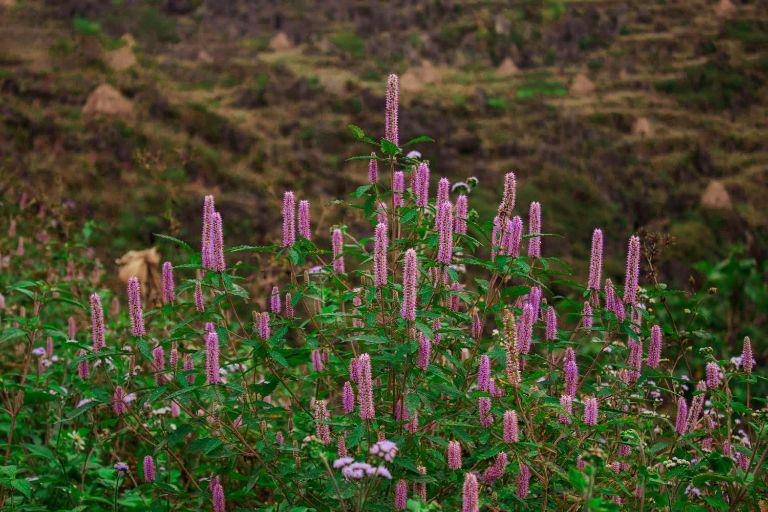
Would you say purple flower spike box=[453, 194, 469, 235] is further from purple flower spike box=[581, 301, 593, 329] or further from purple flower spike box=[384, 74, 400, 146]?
purple flower spike box=[581, 301, 593, 329]

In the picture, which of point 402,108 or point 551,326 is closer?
point 551,326

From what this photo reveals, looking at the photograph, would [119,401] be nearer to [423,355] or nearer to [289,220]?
[289,220]

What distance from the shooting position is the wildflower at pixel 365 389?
211cm

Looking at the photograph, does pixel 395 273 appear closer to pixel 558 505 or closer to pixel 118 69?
pixel 558 505

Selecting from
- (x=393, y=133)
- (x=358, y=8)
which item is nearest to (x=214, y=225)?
(x=393, y=133)

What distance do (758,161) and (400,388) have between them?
14554 mm

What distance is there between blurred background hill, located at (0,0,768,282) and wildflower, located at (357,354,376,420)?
5.35 meters

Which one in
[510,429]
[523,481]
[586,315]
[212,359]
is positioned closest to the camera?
[510,429]

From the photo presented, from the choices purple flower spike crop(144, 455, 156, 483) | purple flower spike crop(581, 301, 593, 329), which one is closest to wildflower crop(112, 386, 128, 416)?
purple flower spike crop(144, 455, 156, 483)

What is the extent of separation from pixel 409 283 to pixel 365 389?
330mm

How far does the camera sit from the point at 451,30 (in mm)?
21188

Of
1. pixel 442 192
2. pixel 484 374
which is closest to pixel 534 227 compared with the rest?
pixel 442 192

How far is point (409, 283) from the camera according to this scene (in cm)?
220

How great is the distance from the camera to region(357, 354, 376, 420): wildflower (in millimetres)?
2105
